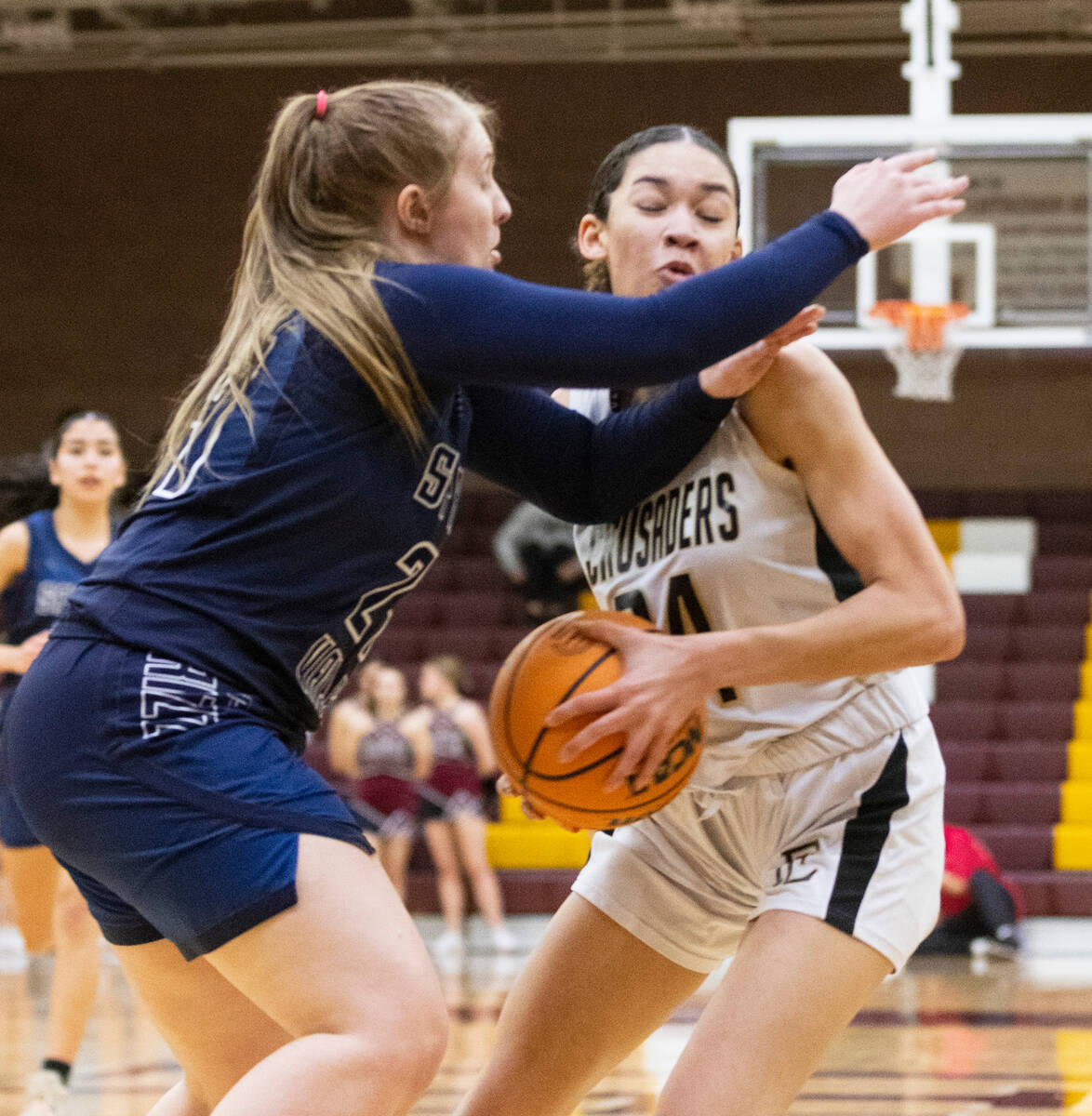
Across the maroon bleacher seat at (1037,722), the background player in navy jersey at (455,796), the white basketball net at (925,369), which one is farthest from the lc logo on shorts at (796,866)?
the maroon bleacher seat at (1037,722)

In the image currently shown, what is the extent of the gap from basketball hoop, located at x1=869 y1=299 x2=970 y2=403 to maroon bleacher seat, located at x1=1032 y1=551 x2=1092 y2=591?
4113mm

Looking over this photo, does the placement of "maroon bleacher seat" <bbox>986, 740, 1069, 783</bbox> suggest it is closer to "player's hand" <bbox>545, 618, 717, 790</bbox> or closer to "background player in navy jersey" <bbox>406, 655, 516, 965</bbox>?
"background player in navy jersey" <bbox>406, 655, 516, 965</bbox>

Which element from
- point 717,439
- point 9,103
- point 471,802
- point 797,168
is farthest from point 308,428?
point 9,103

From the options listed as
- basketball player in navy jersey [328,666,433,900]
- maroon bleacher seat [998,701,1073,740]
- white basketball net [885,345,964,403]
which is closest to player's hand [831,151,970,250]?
white basketball net [885,345,964,403]

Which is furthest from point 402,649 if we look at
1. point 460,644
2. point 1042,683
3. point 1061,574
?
point 1061,574

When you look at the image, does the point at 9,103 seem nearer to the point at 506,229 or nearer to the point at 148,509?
the point at 506,229

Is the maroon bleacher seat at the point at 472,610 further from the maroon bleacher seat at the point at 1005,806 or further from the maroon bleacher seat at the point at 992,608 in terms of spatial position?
the maroon bleacher seat at the point at 1005,806

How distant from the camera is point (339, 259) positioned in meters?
1.90

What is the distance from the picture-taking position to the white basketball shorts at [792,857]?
83.4 inches

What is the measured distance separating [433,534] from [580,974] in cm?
76

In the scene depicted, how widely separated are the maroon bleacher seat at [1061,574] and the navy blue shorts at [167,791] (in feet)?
34.7

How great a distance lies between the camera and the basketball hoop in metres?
7.35

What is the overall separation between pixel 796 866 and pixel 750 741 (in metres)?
0.20

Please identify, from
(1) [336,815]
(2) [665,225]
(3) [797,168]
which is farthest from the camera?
(3) [797,168]
